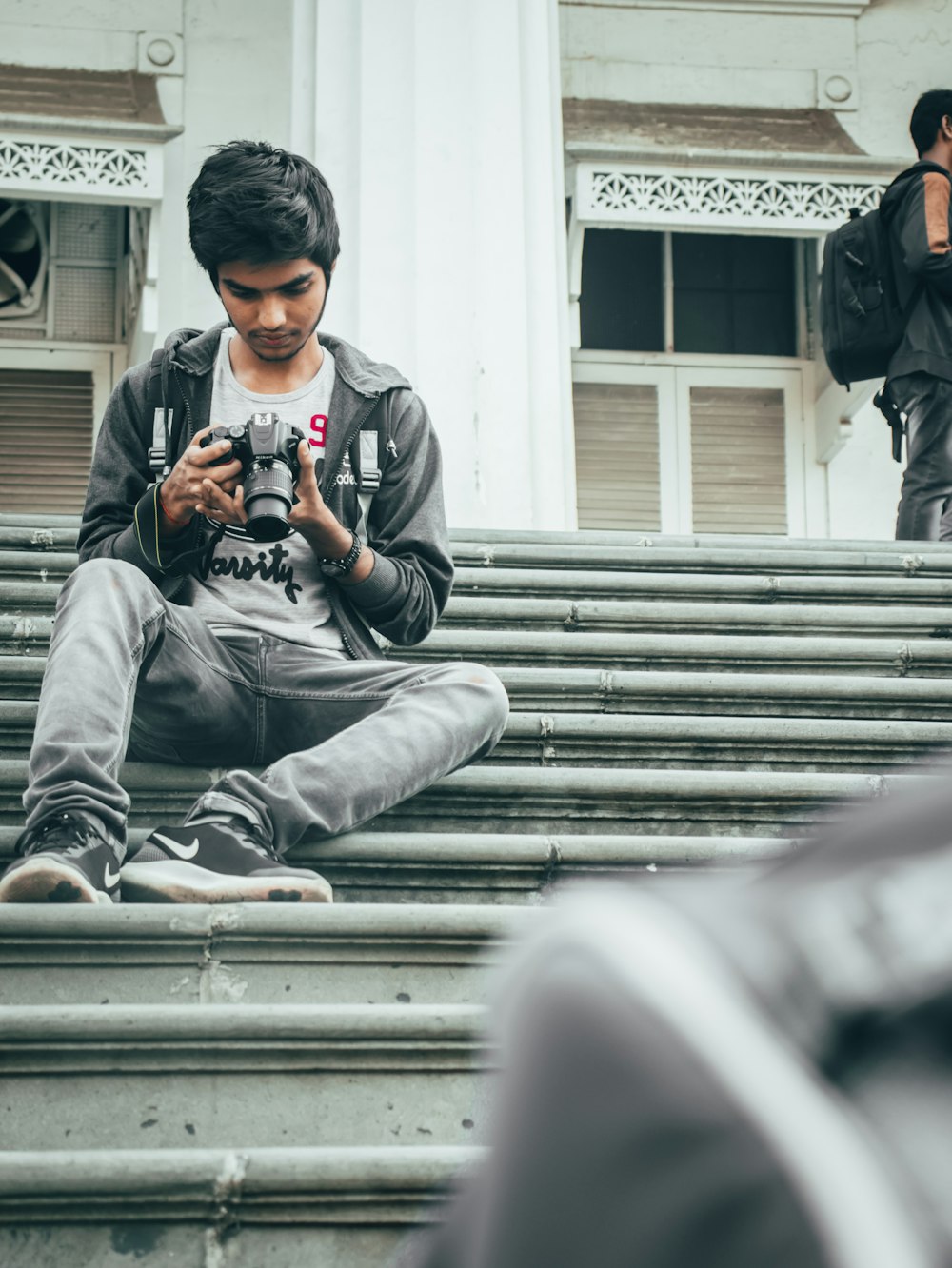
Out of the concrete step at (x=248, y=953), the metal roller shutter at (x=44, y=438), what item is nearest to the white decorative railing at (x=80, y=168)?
the metal roller shutter at (x=44, y=438)

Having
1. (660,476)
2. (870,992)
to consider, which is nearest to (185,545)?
(870,992)

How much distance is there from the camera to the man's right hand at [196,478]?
270 centimetres

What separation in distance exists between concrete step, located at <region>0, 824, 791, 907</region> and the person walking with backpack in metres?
2.62

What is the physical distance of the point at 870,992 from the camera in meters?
0.43

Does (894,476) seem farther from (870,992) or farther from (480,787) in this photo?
(870,992)

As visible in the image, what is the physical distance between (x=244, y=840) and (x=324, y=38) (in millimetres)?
4457

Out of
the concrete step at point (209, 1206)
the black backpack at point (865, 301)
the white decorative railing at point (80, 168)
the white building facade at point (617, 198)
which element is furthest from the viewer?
the white building facade at point (617, 198)

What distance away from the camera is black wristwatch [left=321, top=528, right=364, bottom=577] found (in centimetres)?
277

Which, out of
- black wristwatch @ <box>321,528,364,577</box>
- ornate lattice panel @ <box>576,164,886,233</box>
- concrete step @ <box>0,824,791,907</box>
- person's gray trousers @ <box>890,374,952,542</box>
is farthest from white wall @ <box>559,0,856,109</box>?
concrete step @ <box>0,824,791,907</box>

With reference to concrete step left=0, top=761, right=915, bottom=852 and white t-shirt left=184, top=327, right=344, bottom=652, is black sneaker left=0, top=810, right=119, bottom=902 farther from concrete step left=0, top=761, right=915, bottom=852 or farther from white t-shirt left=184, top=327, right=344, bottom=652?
white t-shirt left=184, top=327, right=344, bottom=652

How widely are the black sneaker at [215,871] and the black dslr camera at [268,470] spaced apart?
1.61 ft

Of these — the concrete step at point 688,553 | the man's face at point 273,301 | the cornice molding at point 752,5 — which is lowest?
the concrete step at point 688,553

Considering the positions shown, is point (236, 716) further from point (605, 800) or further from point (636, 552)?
point (636, 552)

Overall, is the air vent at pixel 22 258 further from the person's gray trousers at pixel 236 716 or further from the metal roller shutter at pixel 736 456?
the person's gray trousers at pixel 236 716
